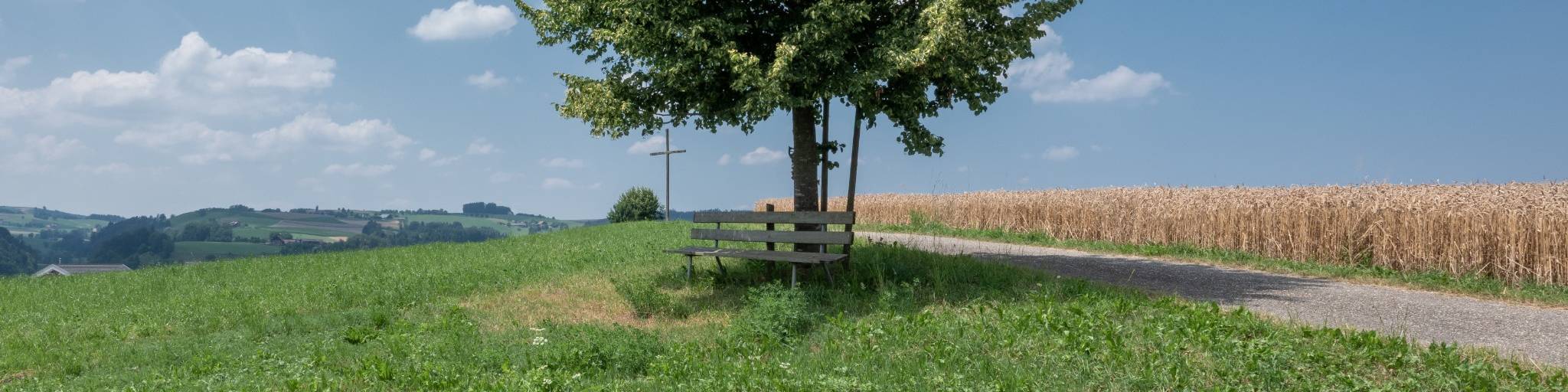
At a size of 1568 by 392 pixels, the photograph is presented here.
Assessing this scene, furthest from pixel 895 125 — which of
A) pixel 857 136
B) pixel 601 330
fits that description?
pixel 601 330

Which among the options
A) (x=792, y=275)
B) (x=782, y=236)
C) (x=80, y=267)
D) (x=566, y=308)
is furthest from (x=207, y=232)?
(x=792, y=275)

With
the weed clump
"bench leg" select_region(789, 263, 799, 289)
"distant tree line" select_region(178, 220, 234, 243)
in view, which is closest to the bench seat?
"bench leg" select_region(789, 263, 799, 289)

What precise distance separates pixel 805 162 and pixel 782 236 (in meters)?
1.16

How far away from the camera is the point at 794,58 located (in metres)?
11.6

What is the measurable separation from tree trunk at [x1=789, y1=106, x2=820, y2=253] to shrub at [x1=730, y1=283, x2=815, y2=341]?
2909 mm

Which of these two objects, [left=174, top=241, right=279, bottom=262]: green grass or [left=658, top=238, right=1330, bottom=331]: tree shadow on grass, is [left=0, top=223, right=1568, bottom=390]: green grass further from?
[left=174, top=241, right=279, bottom=262]: green grass

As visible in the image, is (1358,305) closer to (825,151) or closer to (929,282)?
(929,282)

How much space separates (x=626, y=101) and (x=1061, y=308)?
6.58 metres

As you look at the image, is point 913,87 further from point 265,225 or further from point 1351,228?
point 265,225

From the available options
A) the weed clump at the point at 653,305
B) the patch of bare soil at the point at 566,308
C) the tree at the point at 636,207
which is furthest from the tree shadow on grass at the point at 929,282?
the tree at the point at 636,207

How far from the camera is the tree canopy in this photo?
11.3m

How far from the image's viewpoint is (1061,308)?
9539 millimetres

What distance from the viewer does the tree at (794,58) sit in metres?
11.3

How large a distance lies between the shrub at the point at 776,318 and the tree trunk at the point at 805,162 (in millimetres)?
2909
